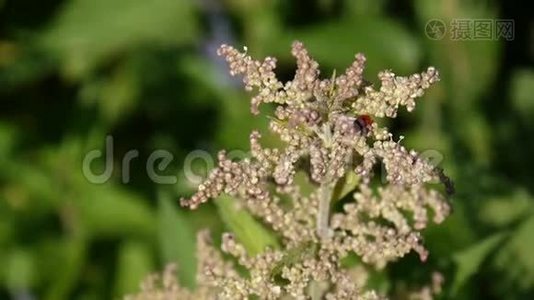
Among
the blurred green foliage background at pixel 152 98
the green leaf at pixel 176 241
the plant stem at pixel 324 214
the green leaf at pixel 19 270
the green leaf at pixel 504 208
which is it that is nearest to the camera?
the plant stem at pixel 324 214

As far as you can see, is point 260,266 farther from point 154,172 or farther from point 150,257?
point 154,172

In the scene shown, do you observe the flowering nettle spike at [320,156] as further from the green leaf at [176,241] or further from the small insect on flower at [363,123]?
the green leaf at [176,241]

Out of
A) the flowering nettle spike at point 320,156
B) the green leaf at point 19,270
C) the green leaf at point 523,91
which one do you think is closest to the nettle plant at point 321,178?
the flowering nettle spike at point 320,156

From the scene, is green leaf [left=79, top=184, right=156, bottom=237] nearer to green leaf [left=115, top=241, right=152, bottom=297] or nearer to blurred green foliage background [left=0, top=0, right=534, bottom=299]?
blurred green foliage background [left=0, top=0, right=534, bottom=299]

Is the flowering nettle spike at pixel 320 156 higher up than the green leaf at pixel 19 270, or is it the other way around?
the green leaf at pixel 19 270

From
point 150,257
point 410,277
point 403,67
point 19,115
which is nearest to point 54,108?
point 19,115

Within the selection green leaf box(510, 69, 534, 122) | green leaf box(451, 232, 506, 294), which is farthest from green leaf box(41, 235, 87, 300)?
green leaf box(510, 69, 534, 122)
